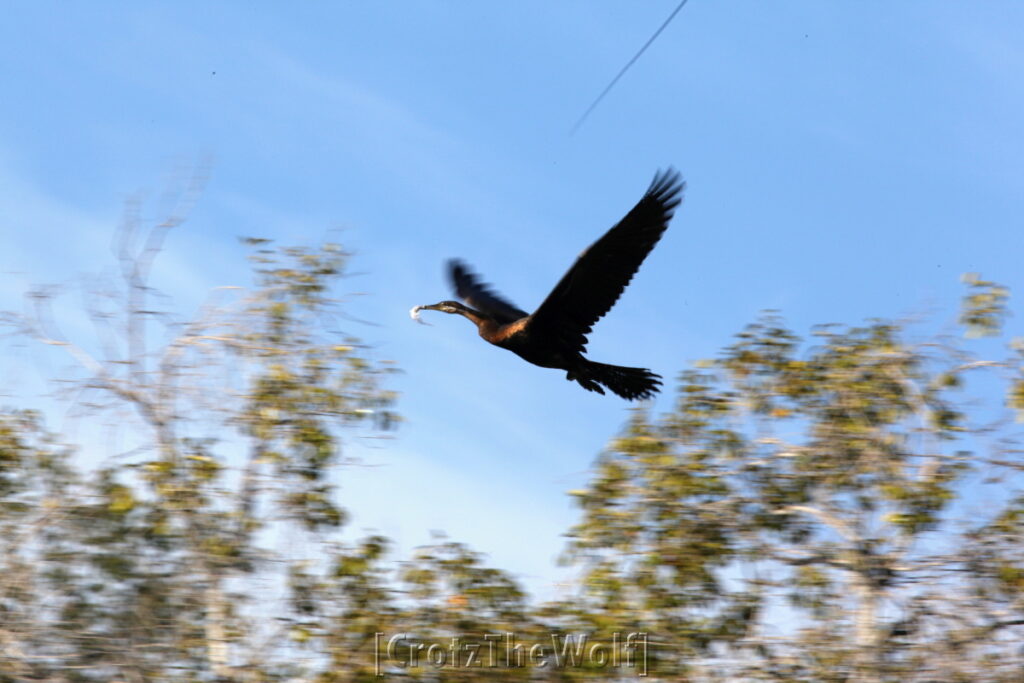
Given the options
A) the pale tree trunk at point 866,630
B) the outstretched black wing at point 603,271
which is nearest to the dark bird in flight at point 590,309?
the outstretched black wing at point 603,271

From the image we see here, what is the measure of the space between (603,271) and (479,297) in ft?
7.16

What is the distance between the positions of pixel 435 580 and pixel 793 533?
180 cm

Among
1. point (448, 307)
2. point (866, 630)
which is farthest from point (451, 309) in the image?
point (866, 630)

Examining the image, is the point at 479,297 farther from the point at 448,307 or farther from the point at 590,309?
the point at 590,309

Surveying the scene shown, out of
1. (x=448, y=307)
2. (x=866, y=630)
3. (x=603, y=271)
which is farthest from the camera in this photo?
(x=448, y=307)

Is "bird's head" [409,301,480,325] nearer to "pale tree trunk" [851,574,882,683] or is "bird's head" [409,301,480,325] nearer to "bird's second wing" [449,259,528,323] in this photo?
"bird's second wing" [449,259,528,323]

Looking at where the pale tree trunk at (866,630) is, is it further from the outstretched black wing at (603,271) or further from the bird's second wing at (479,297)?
the bird's second wing at (479,297)

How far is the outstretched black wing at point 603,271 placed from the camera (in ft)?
25.8

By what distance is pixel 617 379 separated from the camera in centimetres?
880

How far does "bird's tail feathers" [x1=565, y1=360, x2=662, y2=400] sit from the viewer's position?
875 cm

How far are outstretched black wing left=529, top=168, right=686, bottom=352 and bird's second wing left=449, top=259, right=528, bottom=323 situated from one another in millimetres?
1035

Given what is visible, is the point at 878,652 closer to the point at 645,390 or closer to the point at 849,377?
the point at 849,377

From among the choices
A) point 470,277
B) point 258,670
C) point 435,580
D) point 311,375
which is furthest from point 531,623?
point 470,277

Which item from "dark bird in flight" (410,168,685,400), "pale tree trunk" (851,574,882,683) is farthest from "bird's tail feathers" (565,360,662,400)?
"pale tree trunk" (851,574,882,683)
